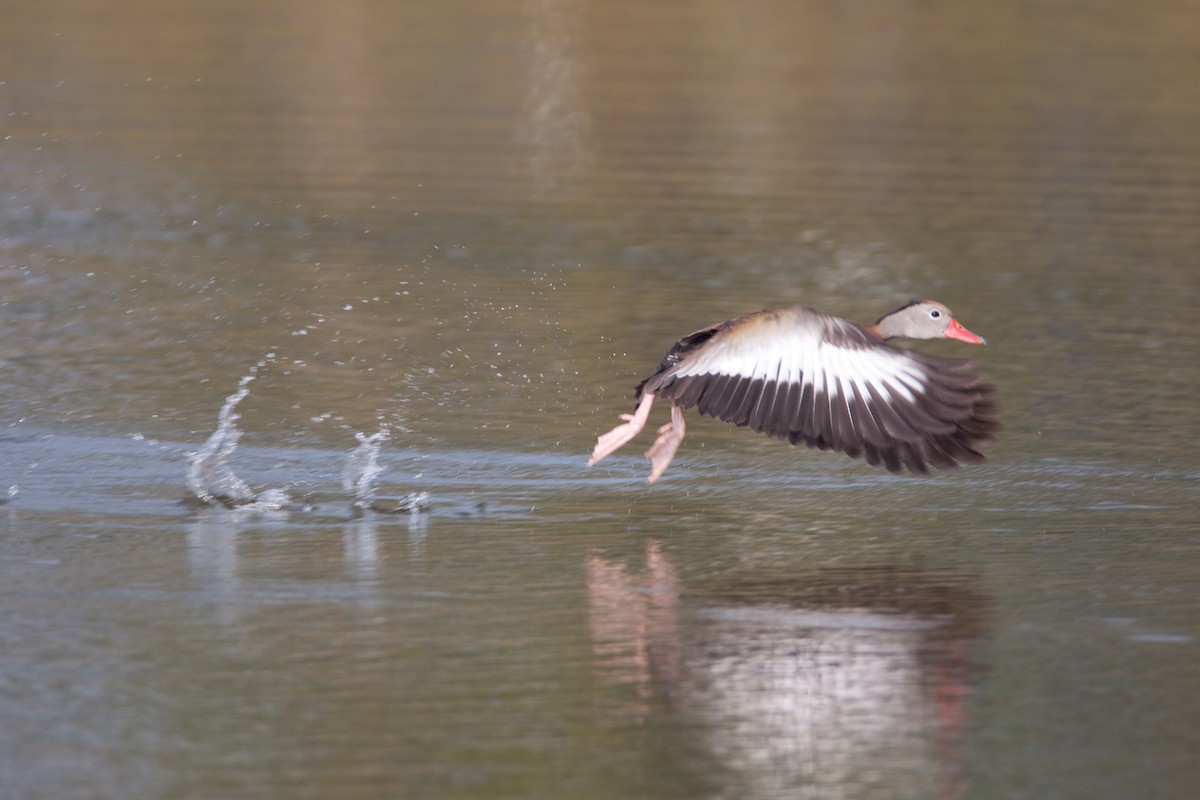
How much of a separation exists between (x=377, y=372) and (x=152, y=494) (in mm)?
2805

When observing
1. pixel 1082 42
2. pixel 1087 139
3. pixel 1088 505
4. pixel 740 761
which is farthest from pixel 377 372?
pixel 1082 42

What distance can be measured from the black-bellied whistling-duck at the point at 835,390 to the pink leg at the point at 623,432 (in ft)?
0.95

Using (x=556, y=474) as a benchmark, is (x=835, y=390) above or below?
above

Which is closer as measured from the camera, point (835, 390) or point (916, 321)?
point (835, 390)

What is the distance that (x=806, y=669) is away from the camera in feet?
24.0

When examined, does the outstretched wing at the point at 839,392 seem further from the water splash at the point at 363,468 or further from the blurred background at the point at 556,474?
the water splash at the point at 363,468

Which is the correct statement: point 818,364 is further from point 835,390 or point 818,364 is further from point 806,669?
point 806,669

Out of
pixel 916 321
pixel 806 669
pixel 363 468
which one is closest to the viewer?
pixel 806 669

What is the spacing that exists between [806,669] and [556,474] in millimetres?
3122

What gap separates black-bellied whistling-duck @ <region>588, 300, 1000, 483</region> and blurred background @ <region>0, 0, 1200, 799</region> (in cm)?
53

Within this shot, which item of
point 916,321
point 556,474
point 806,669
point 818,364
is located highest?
point 916,321

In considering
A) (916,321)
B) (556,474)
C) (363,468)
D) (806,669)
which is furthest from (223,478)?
(806,669)

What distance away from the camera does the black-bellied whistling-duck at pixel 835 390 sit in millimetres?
8844

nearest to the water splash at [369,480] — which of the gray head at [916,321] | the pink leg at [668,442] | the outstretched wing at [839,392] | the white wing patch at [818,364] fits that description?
the pink leg at [668,442]
